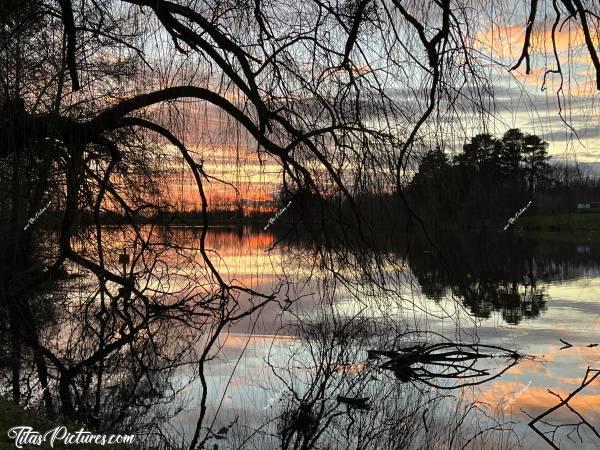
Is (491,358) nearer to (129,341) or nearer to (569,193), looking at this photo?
(129,341)

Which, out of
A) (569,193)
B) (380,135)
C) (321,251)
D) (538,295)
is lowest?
(538,295)

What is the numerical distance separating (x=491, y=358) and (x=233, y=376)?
83.9 inches

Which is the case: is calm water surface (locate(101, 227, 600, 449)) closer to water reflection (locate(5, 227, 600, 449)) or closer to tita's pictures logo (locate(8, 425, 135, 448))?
water reflection (locate(5, 227, 600, 449))

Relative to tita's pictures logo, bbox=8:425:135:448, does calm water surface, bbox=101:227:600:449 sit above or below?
below

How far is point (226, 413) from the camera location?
3.64 metres

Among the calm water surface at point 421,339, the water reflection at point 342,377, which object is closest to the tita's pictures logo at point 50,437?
the water reflection at point 342,377

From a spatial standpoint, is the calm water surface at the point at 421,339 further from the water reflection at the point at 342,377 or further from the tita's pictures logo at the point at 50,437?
the tita's pictures logo at the point at 50,437

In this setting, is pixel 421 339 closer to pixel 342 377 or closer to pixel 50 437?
pixel 342 377

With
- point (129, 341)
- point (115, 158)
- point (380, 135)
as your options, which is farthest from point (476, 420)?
point (115, 158)

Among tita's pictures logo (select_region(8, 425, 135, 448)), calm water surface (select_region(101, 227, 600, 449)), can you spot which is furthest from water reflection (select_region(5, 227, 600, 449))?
tita's pictures logo (select_region(8, 425, 135, 448))

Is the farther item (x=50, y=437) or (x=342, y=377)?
(x=342, y=377)

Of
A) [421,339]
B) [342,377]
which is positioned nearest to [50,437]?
[342,377]

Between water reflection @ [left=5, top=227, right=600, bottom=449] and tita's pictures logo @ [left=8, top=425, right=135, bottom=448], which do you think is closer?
tita's pictures logo @ [left=8, top=425, right=135, bottom=448]

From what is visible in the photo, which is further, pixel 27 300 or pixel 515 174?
pixel 27 300
